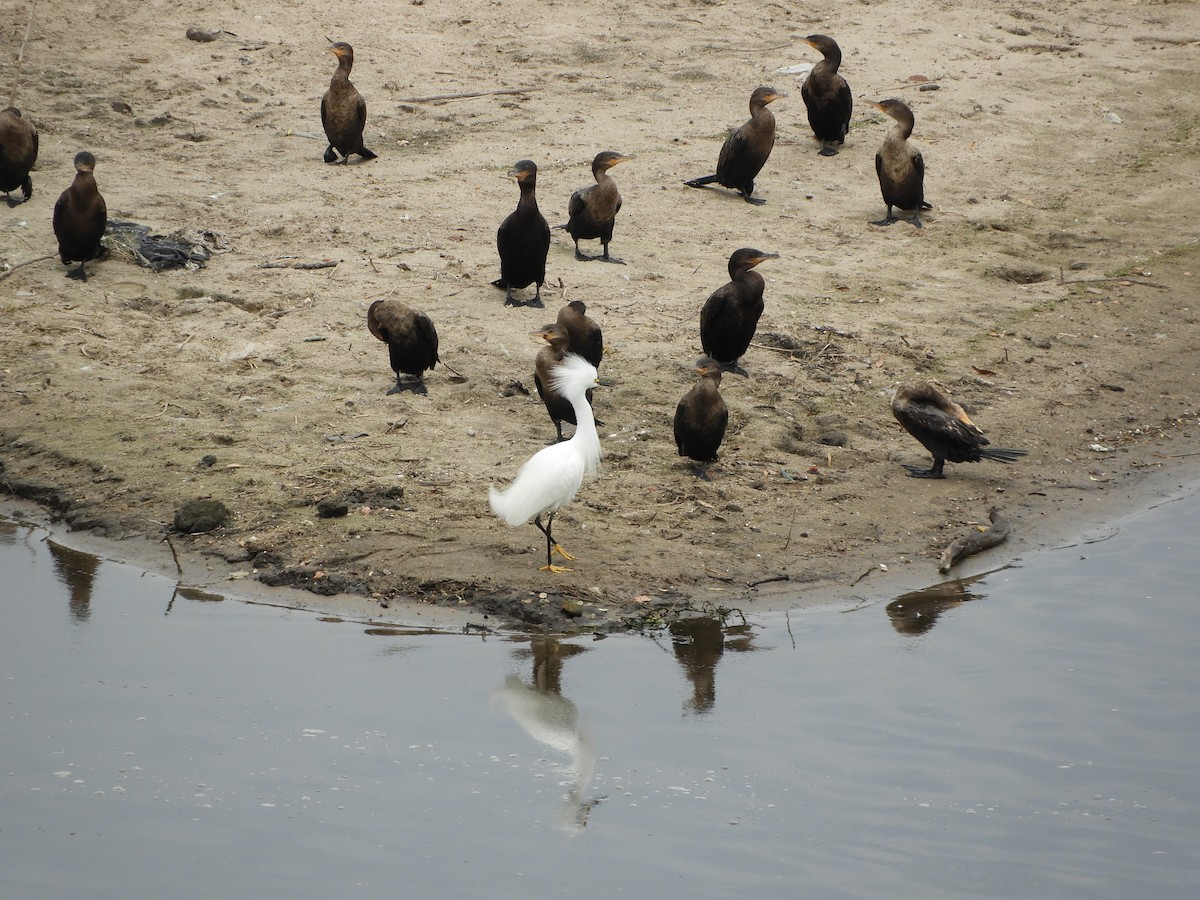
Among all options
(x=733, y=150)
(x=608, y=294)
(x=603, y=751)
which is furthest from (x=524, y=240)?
(x=603, y=751)

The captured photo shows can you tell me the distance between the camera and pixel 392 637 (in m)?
5.79

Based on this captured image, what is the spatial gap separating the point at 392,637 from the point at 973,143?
909 cm

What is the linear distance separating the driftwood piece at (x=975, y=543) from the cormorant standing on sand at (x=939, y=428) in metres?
0.47

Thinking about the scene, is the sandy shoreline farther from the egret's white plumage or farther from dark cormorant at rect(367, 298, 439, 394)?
the egret's white plumage

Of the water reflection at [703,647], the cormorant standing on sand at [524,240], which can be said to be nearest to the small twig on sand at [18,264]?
the cormorant standing on sand at [524,240]

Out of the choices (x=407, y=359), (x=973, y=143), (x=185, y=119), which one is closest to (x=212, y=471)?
(x=407, y=359)

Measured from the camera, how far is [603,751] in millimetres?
5035

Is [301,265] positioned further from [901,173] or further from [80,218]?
[901,173]

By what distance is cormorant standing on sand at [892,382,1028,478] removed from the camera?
7.34m

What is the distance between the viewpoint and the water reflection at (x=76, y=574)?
6062 millimetres

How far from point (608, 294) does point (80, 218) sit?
393 centimetres

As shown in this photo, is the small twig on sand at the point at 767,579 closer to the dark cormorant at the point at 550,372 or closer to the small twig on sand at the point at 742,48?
the dark cormorant at the point at 550,372

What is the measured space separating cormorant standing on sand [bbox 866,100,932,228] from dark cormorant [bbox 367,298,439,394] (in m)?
4.85

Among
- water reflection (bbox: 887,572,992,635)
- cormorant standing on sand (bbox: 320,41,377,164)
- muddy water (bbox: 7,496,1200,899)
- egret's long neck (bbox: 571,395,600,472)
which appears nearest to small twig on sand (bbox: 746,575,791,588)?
muddy water (bbox: 7,496,1200,899)
